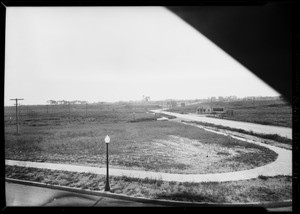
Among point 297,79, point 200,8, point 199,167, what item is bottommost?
point 199,167

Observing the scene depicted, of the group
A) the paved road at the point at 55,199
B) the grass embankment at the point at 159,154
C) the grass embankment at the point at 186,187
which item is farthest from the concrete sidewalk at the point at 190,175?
the paved road at the point at 55,199

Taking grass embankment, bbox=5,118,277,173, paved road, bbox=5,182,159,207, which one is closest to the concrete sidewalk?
grass embankment, bbox=5,118,277,173

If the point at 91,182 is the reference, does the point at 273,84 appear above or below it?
above

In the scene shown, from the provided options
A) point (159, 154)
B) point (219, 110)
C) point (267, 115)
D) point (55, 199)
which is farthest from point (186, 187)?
point (219, 110)
